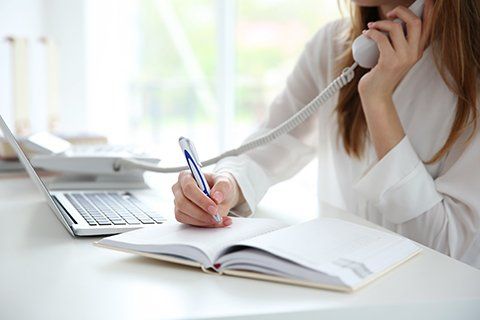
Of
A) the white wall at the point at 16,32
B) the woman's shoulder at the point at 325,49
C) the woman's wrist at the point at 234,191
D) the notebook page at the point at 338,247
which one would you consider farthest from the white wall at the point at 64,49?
the notebook page at the point at 338,247

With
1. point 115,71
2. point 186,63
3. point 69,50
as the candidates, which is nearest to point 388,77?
point 69,50

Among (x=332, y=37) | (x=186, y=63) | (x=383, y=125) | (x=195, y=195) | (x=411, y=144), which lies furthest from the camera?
(x=186, y=63)

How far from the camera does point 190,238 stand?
2.77 feet

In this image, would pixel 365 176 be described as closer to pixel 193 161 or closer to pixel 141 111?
pixel 193 161

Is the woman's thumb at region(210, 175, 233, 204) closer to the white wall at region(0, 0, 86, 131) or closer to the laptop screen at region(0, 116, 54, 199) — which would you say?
the laptop screen at region(0, 116, 54, 199)

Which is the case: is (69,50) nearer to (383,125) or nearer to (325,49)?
(325,49)

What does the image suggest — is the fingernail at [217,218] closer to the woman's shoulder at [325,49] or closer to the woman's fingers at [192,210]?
the woman's fingers at [192,210]

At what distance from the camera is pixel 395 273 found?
79 centimetres

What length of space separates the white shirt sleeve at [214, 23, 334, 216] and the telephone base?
234 millimetres

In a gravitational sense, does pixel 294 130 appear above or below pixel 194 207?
above

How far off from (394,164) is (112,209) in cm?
49

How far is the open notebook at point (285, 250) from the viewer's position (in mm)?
726

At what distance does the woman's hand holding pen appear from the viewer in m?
0.92

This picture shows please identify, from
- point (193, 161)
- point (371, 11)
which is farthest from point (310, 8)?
point (193, 161)
